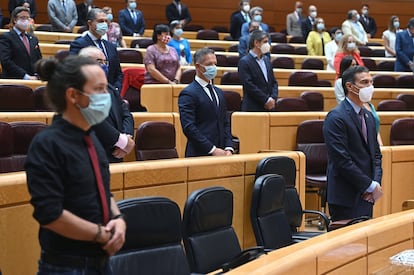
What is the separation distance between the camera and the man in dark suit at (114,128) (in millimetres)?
3816

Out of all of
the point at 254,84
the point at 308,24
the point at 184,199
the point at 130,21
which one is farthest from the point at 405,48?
the point at 184,199

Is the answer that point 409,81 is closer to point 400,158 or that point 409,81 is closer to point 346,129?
point 400,158

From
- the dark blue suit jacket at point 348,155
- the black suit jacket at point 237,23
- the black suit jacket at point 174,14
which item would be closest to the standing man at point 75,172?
the dark blue suit jacket at point 348,155

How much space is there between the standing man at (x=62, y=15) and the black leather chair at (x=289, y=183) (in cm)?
705

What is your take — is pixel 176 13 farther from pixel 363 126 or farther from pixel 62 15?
pixel 363 126

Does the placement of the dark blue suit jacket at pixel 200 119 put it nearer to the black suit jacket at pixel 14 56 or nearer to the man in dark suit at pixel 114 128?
the man in dark suit at pixel 114 128

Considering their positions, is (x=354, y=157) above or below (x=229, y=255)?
above

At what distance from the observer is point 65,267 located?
2.21 m

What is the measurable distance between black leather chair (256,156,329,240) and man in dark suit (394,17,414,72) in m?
6.37

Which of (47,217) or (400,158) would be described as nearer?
(47,217)

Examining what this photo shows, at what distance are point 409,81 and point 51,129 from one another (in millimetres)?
7906

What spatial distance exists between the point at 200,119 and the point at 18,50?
2.53m

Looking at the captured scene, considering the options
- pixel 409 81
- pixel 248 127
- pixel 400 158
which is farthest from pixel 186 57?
pixel 400 158

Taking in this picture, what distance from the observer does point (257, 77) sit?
20.9 ft
